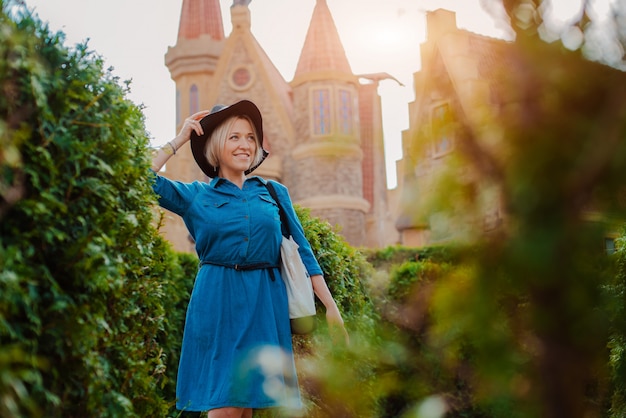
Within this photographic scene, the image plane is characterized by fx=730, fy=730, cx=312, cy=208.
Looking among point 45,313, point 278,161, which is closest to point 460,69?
point 278,161

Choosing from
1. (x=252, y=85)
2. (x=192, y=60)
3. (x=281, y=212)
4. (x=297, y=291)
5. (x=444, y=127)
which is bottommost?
(x=297, y=291)

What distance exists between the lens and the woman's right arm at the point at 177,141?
11.8 feet

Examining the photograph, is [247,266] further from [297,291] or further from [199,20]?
[199,20]

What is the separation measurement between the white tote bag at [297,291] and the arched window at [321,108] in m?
24.0

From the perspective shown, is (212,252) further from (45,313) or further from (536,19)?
(536,19)

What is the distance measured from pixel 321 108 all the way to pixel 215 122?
2389 centimetres

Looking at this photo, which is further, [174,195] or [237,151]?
[237,151]

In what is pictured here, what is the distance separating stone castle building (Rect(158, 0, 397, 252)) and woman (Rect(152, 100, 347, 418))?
22417mm

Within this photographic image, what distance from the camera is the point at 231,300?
367 centimetres

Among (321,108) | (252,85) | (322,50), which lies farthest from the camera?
(252,85)

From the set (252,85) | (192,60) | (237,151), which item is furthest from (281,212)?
(192,60)

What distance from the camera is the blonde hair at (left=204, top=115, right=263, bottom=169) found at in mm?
3939

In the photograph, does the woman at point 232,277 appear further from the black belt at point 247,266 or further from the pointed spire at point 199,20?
the pointed spire at point 199,20

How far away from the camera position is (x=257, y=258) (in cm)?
373
